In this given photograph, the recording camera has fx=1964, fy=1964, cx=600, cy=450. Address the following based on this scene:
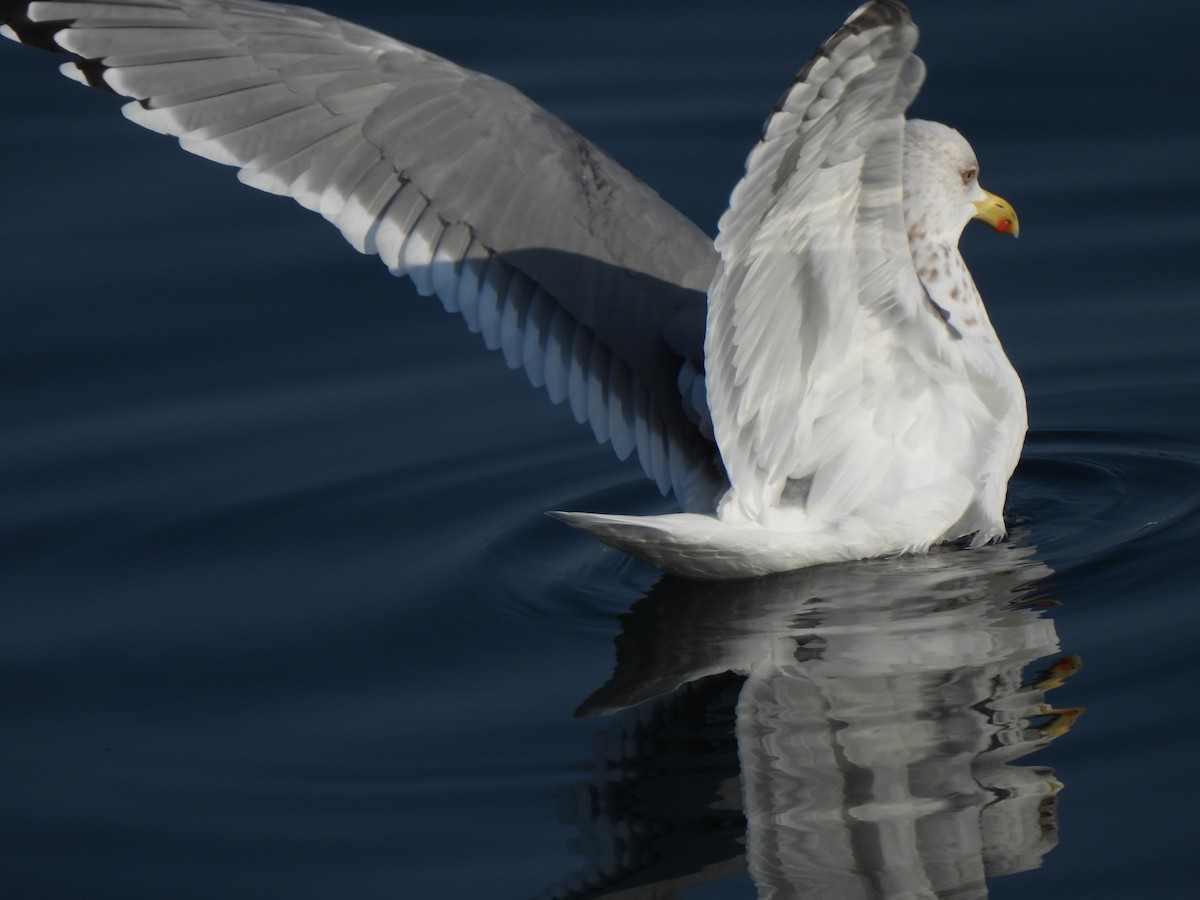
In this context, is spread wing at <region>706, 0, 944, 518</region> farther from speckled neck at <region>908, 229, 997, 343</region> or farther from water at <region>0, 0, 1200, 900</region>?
speckled neck at <region>908, 229, 997, 343</region>

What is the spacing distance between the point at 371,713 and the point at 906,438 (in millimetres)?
1637

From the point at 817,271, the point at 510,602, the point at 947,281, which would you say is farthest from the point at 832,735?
the point at 947,281

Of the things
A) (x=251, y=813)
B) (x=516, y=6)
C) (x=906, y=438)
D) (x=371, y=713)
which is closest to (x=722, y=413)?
(x=906, y=438)

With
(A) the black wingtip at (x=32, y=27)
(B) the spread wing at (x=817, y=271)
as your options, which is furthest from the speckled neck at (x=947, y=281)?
(A) the black wingtip at (x=32, y=27)

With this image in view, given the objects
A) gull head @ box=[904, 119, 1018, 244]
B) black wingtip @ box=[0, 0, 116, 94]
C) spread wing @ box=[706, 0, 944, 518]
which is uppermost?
black wingtip @ box=[0, 0, 116, 94]

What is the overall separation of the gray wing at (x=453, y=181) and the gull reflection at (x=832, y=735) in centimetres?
72

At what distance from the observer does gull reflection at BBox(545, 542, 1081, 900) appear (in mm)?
3900

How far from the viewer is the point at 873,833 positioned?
155 inches

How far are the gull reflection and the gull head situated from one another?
103 cm

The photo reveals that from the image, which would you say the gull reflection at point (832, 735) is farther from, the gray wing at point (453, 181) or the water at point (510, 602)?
the gray wing at point (453, 181)

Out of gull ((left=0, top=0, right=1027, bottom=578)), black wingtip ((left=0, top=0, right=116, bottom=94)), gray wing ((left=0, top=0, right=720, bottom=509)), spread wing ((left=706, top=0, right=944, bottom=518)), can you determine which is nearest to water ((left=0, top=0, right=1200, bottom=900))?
gull ((left=0, top=0, right=1027, bottom=578))

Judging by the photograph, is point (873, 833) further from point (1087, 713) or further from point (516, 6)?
point (516, 6)

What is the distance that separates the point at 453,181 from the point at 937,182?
4.83 ft

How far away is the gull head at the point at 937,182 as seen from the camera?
593cm
